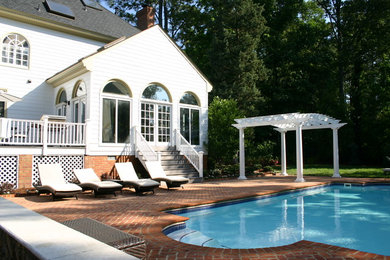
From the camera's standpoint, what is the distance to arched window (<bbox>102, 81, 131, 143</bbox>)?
44.7 feet

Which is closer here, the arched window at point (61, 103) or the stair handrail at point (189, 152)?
the stair handrail at point (189, 152)

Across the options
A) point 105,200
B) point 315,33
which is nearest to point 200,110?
point 105,200

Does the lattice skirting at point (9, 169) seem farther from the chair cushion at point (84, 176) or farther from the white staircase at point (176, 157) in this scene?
the white staircase at point (176, 157)

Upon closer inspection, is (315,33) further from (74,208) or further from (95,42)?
(74,208)

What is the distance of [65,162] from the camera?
12211mm

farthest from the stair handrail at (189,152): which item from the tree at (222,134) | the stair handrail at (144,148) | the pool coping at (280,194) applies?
the pool coping at (280,194)

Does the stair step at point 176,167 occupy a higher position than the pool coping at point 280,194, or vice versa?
the stair step at point 176,167

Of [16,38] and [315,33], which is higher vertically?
[315,33]

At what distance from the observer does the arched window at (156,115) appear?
15.2 meters

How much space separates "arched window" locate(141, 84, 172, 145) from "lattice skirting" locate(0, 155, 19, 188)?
568 centimetres

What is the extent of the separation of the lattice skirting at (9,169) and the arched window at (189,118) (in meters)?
8.10

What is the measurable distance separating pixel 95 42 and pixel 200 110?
7465 millimetres

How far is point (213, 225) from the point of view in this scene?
739 centimetres

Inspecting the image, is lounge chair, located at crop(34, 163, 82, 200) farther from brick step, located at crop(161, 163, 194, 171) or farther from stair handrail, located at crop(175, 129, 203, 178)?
stair handrail, located at crop(175, 129, 203, 178)
